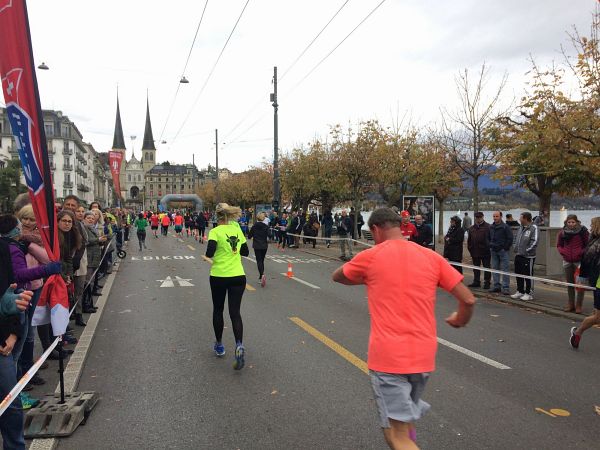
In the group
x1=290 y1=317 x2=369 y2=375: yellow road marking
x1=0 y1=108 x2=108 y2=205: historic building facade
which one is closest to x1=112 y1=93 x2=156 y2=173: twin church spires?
x1=0 y1=108 x2=108 y2=205: historic building facade

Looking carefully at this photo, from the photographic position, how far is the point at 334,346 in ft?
20.8

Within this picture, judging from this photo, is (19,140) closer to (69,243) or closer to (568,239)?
(69,243)

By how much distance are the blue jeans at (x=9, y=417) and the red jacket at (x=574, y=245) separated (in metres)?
8.90

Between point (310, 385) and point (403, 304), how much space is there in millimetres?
2448

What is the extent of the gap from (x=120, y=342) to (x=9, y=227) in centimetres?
351

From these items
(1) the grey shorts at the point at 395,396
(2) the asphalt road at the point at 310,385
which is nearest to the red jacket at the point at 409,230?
(2) the asphalt road at the point at 310,385

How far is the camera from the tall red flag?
364cm

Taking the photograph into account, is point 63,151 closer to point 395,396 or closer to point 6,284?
point 6,284

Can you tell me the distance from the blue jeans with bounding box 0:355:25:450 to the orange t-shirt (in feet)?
7.57

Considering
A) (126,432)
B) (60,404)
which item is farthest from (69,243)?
(126,432)

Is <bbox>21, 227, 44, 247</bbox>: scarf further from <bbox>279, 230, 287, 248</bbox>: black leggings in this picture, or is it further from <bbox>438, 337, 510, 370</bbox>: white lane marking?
<bbox>279, 230, 287, 248</bbox>: black leggings

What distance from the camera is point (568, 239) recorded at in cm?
894

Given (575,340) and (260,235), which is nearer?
(575,340)

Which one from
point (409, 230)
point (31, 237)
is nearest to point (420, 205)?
point (409, 230)
